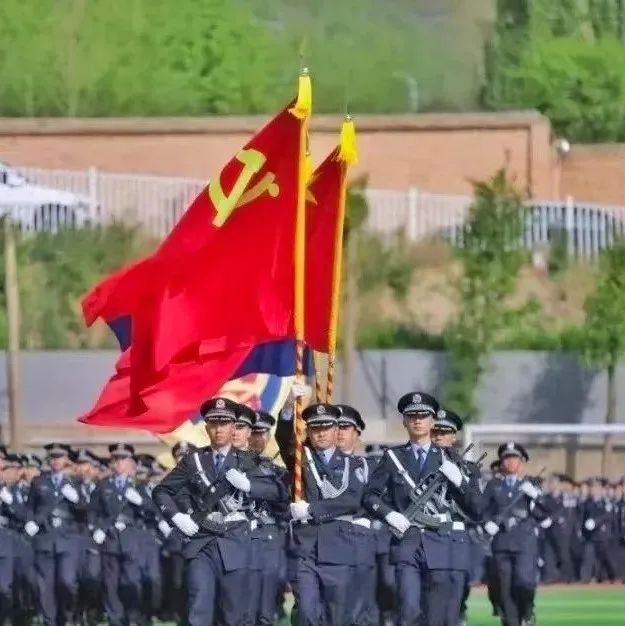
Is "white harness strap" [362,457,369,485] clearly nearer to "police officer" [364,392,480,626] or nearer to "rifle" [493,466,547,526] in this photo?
"police officer" [364,392,480,626]

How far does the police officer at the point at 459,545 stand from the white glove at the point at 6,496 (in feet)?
16.4

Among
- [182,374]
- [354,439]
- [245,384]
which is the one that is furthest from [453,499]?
[245,384]

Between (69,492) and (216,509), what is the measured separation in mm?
5344

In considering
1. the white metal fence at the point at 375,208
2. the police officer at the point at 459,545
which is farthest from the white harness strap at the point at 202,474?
the white metal fence at the point at 375,208

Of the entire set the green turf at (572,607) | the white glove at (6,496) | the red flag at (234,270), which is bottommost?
the green turf at (572,607)

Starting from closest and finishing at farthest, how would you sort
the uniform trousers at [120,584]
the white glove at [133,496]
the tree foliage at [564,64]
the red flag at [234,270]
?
1. the red flag at [234,270]
2. the white glove at [133,496]
3. the uniform trousers at [120,584]
4. the tree foliage at [564,64]

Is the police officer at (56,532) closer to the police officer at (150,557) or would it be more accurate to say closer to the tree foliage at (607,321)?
the police officer at (150,557)

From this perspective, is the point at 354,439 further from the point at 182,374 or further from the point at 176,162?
the point at 176,162

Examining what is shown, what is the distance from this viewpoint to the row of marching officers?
15633 millimetres

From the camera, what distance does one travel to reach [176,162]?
4425cm

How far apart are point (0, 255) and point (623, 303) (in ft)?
30.6

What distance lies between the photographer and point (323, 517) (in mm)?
15945

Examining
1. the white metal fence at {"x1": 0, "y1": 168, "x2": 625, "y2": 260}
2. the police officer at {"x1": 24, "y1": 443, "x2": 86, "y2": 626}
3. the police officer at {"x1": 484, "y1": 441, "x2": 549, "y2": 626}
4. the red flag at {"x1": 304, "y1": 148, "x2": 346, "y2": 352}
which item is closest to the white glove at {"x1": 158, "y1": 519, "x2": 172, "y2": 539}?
the police officer at {"x1": 24, "y1": 443, "x2": 86, "y2": 626}

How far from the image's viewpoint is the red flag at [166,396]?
1652 cm
